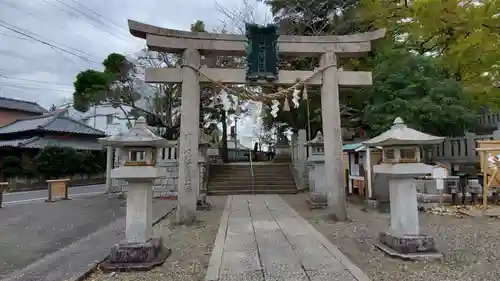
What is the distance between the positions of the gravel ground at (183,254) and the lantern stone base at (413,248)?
2845 millimetres

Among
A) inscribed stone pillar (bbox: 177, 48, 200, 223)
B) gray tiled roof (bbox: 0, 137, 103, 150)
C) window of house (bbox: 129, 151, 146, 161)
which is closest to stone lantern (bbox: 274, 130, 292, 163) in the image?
inscribed stone pillar (bbox: 177, 48, 200, 223)

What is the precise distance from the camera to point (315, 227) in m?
7.07

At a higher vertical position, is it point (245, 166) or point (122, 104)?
point (122, 104)

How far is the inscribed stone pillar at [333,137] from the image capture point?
7781 millimetres

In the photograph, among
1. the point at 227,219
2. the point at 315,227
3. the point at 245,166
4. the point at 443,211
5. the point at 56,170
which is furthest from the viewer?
the point at 56,170

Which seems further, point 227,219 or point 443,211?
point 443,211

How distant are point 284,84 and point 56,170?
19.6 m

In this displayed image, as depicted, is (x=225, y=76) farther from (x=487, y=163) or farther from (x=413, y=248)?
(x=487, y=163)

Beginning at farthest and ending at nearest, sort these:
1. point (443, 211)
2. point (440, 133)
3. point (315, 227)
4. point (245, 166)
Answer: point (245, 166)
point (440, 133)
point (443, 211)
point (315, 227)

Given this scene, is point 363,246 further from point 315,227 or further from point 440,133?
point 440,133

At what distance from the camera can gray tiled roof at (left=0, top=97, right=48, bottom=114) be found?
3108 centimetres

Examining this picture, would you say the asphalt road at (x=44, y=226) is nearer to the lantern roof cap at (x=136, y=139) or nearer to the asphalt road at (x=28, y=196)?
the lantern roof cap at (x=136, y=139)

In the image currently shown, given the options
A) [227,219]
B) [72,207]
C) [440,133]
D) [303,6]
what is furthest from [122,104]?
[440,133]

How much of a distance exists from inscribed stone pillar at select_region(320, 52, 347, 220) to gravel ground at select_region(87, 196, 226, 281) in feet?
9.52
